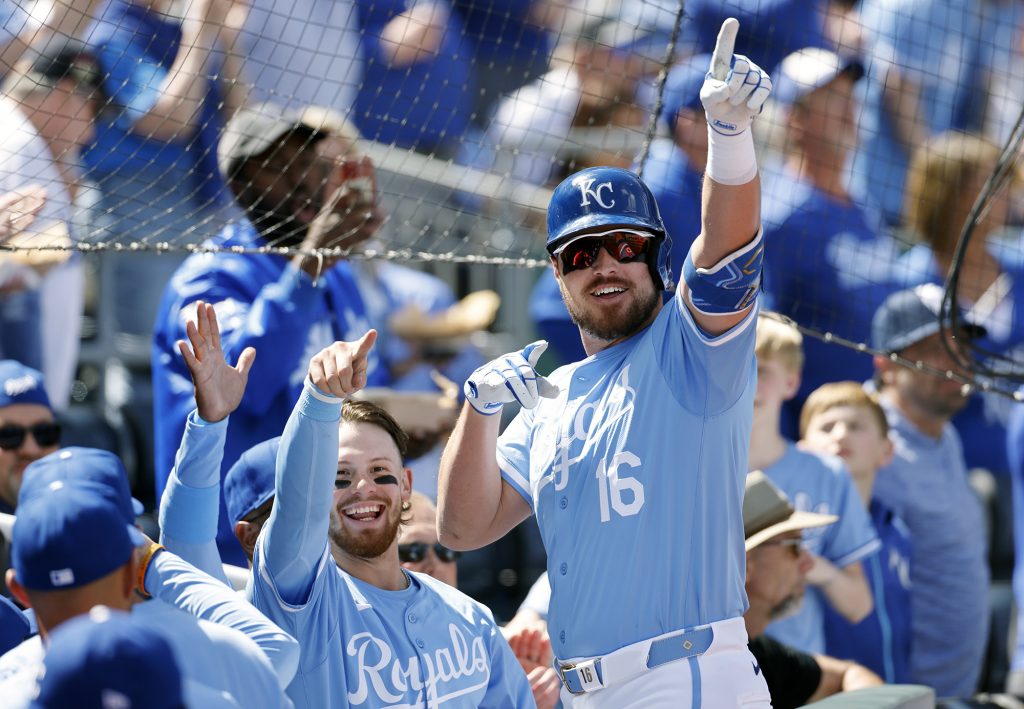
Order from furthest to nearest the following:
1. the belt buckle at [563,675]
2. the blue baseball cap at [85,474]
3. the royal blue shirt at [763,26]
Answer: the royal blue shirt at [763,26] < the belt buckle at [563,675] < the blue baseball cap at [85,474]

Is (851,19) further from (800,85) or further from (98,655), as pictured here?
(98,655)

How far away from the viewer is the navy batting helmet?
3.01 meters

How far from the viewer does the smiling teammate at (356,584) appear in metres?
2.84

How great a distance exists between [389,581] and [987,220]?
358cm

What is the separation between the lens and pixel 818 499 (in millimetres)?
4680

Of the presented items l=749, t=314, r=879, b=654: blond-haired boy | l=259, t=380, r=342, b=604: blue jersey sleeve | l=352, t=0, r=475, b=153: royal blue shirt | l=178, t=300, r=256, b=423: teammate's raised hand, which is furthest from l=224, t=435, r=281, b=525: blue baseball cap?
l=749, t=314, r=879, b=654: blond-haired boy

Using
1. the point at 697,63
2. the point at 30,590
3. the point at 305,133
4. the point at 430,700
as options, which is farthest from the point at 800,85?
the point at 30,590

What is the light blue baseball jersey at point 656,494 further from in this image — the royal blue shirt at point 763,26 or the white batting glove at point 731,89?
A: the royal blue shirt at point 763,26

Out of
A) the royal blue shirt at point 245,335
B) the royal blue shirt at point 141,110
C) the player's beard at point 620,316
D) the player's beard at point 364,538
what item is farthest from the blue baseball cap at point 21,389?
the player's beard at point 620,316

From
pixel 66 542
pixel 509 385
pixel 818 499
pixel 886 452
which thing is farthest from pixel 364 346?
pixel 886 452

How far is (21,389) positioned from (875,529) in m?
2.88

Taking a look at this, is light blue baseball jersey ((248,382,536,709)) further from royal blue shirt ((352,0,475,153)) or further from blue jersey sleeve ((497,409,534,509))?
royal blue shirt ((352,0,475,153))

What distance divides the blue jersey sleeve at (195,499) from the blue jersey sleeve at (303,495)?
32 cm

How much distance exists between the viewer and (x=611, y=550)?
289 cm
